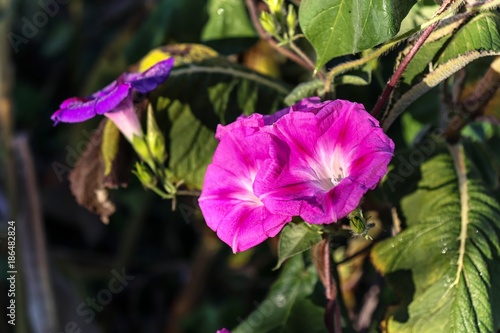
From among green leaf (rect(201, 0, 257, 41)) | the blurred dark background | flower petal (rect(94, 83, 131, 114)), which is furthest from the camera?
the blurred dark background

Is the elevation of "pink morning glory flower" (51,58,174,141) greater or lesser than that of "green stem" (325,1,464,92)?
greater

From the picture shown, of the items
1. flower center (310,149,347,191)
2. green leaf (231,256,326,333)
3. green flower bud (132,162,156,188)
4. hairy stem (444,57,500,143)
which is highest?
green flower bud (132,162,156,188)

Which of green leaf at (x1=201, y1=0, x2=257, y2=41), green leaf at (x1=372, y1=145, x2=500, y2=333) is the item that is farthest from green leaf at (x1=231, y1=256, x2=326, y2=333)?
green leaf at (x1=201, y1=0, x2=257, y2=41)

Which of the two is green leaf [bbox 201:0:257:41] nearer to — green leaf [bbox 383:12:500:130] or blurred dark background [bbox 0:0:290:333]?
blurred dark background [bbox 0:0:290:333]

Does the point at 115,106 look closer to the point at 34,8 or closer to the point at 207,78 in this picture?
the point at 207,78

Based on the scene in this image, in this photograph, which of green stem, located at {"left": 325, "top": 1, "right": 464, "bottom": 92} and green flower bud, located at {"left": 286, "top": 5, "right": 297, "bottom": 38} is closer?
green stem, located at {"left": 325, "top": 1, "right": 464, "bottom": 92}

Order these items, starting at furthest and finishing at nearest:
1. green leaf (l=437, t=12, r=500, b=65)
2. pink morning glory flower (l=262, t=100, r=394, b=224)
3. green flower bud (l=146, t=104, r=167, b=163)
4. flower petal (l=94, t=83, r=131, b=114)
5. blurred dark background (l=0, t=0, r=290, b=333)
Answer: blurred dark background (l=0, t=0, r=290, b=333) → green flower bud (l=146, t=104, r=167, b=163) → flower petal (l=94, t=83, r=131, b=114) → green leaf (l=437, t=12, r=500, b=65) → pink morning glory flower (l=262, t=100, r=394, b=224)

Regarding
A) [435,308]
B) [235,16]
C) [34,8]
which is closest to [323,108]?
[435,308]
